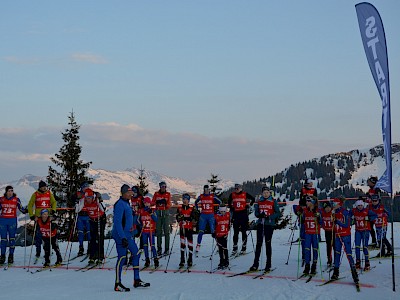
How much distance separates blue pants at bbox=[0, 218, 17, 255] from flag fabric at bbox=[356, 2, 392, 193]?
10.6 m

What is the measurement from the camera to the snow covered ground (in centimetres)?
1060

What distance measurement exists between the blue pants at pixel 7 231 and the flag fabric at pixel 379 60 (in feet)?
34.8

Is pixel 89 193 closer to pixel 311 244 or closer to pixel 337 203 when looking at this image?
pixel 311 244

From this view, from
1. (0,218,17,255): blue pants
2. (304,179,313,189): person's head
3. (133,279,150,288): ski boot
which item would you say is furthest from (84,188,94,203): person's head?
(304,179,313,189): person's head

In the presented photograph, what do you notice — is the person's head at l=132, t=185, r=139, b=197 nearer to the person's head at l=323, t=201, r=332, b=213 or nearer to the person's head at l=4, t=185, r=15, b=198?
the person's head at l=4, t=185, r=15, b=198

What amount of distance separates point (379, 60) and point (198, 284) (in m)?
6.29

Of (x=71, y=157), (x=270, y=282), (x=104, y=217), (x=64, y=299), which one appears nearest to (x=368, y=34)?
(x=270, y=282)

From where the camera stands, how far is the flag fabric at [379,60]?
10414 millimetres

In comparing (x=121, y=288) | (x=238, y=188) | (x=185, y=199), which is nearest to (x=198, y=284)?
(x=121, y=288)

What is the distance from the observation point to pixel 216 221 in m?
14.5

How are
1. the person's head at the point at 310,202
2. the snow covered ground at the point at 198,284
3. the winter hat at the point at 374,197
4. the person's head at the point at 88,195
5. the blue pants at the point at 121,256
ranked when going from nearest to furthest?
the snow covered ground at the point at 198,284 < the blue pants at the point at 121,256 < the person's head at the point at 310,202 < the winter hat at the point at 374,197 < the person's head at the point at 88,195

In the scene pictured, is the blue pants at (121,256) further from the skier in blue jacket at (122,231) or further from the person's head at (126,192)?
the person's head at (126,192)

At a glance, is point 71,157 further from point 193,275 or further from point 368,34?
point 368,34

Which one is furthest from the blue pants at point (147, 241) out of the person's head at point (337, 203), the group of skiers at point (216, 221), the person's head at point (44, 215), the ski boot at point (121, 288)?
the person's head at point (337, 203)
